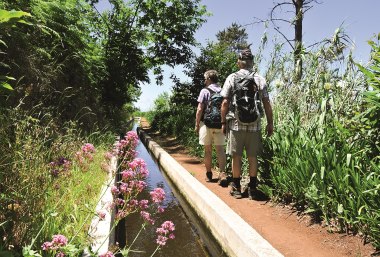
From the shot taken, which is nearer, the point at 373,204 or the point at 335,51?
the point at 373,204

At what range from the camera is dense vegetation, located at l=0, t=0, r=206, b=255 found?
2.85 m

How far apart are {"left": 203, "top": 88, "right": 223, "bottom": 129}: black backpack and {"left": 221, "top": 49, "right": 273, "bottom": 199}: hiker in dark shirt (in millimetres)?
829

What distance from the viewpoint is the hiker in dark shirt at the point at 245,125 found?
508 centimetres

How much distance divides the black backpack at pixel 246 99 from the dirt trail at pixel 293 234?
1199 millimetres

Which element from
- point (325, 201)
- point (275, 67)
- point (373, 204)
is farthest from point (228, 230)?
point (275, 67)

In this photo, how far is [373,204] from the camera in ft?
10.3

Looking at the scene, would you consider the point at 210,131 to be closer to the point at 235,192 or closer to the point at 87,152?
the point at 235,192

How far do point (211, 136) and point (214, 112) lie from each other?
18.6 inches

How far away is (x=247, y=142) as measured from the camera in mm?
5160

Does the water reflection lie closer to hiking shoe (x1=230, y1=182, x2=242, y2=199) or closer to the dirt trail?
the dirt trail

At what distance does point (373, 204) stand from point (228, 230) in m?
1.35

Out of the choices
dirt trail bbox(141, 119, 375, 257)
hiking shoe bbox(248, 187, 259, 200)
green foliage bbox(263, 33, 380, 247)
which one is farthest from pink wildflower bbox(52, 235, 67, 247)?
hiking shoe bbox(248, 187, 259, 200)

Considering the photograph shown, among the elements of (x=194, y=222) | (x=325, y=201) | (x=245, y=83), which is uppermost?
(x=245, y=83)

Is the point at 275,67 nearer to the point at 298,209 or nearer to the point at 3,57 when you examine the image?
the point at 298,209
